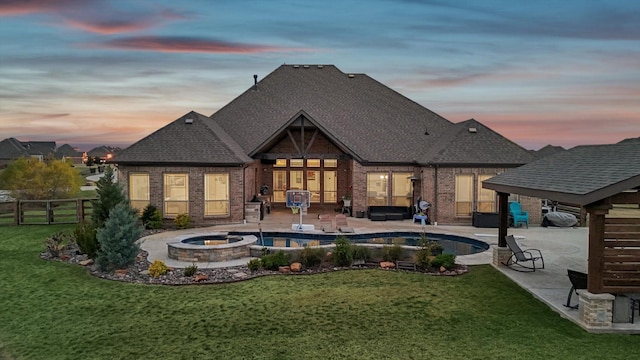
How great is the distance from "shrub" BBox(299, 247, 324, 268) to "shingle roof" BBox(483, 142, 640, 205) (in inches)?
216

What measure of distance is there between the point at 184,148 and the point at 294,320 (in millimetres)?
14399

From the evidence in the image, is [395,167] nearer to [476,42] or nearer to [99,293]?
[476,42]

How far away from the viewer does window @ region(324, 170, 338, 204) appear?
27.6 metres

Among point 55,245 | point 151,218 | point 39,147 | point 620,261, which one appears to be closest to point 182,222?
point 151,218

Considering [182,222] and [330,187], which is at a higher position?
[330,187]

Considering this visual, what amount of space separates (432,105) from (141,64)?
66.4ft

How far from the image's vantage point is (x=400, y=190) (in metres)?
23.7

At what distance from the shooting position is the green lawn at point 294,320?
755 cm

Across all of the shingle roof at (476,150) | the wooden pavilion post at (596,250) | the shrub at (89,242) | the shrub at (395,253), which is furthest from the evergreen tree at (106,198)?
the wooden pavilion post at (596,250)

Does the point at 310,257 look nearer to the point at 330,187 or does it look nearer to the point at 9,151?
the point at 330,187

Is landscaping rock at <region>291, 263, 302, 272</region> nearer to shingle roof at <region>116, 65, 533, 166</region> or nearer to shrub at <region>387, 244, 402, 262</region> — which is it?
shrub at <region>387, 244, 402, 262</region>

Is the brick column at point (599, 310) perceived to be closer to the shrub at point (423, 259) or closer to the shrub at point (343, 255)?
the shrub at point (423, 259)

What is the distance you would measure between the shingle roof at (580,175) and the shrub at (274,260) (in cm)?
644

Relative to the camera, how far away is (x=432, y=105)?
33.4 m
